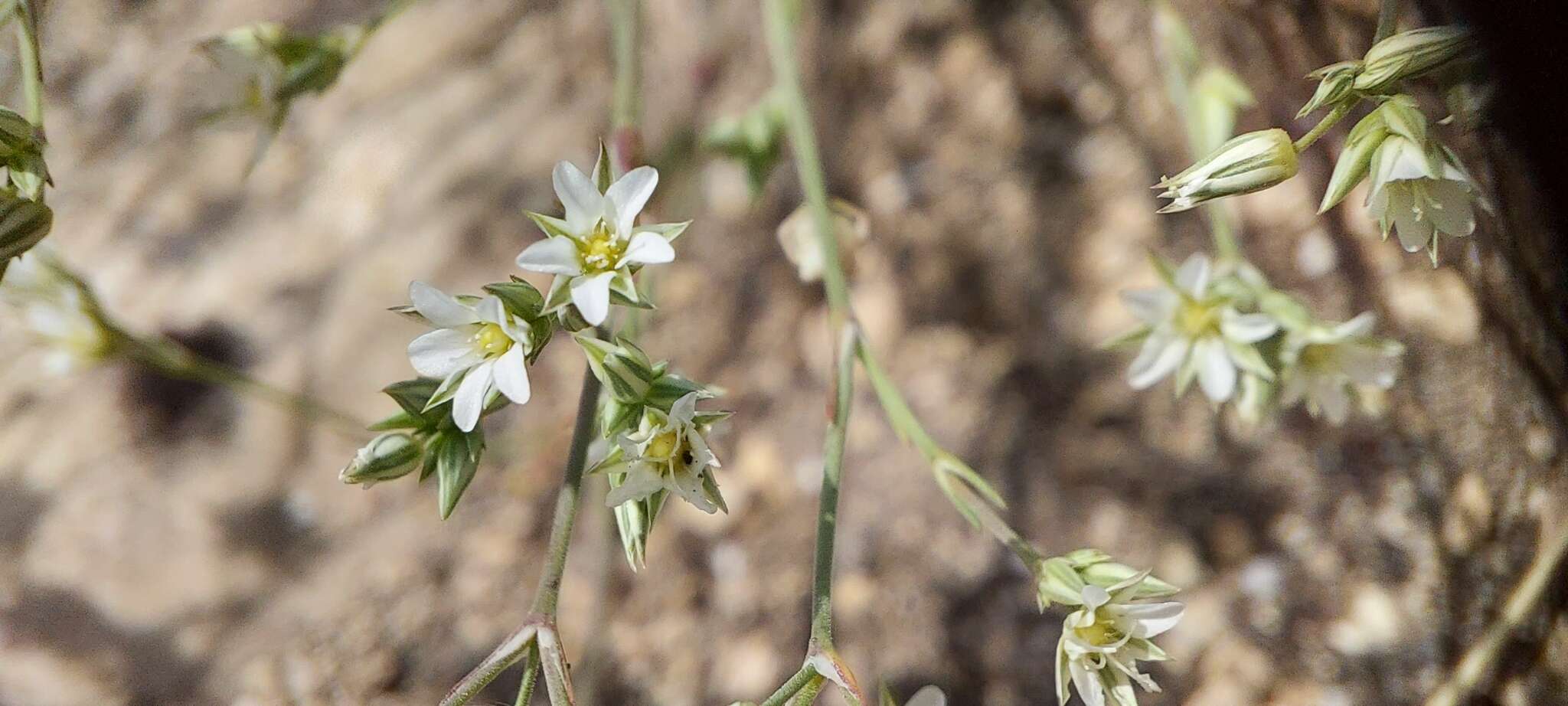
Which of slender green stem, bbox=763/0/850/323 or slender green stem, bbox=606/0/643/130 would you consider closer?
slender green stem, bbox=763/0/850/323

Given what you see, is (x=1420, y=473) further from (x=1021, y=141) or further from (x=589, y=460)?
(x=589, y=460)

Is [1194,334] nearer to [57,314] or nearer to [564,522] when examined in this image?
[564,522]

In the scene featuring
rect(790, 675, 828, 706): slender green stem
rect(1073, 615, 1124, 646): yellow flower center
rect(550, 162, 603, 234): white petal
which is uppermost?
rect(550, 162, 603, 234): white petal

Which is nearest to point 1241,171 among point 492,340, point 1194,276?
point 1194,276

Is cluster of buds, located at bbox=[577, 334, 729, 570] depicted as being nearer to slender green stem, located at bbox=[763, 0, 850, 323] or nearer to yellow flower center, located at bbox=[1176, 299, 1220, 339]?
slender green stem, located at bbox=[763, 0, 850, 323]

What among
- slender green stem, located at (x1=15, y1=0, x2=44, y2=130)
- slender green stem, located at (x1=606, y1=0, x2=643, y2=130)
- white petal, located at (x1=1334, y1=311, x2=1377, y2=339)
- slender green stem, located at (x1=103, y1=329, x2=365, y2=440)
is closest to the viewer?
slender green stem, located at (x1=15, y1=0, x2=44, y2=130)

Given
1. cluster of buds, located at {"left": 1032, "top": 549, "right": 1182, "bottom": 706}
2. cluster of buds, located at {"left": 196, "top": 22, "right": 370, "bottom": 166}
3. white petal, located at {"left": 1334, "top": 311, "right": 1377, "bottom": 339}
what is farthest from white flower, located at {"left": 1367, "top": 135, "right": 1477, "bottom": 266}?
cluster of buds, located at {"left": 196, "top": 22, "right": 370, "bottom": 166}

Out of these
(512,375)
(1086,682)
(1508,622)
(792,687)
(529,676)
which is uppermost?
(512,375)
